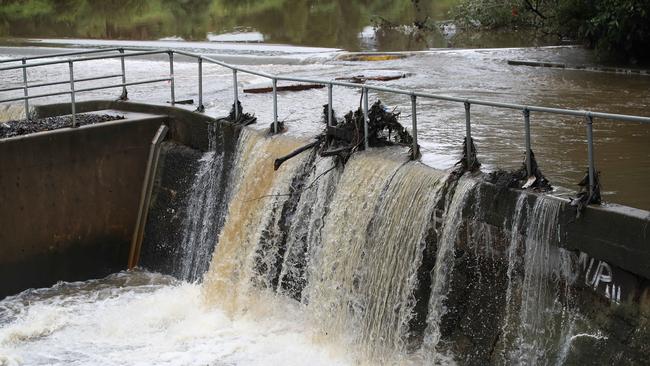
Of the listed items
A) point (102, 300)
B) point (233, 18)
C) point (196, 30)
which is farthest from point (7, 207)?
point (233, 18)

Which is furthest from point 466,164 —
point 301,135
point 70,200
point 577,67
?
point 577,67

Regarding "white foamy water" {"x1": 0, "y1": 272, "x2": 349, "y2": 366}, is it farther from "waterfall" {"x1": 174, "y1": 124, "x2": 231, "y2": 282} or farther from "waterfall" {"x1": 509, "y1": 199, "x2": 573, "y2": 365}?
"waterfall" {"x1": 509, "y1": 199, "x2": 573, "y2": 365}

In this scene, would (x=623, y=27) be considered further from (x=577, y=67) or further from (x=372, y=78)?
(x=372, y=78)

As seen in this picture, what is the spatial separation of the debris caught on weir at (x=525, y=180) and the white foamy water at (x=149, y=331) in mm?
2599

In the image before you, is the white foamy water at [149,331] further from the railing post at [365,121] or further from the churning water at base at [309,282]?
the railing post at [365,121]

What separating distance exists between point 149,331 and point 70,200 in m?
2.91

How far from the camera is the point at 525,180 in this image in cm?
882

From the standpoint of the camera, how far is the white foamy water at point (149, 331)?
10.8 meters

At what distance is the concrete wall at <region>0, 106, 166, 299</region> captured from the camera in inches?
522

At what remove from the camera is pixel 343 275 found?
10539 mm

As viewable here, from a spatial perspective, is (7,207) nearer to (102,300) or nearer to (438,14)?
(102,300)

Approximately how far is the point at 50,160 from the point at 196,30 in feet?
57.5

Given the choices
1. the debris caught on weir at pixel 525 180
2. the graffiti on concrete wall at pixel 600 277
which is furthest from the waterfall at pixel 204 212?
the graffiti on concrete wall at pixel 600 277

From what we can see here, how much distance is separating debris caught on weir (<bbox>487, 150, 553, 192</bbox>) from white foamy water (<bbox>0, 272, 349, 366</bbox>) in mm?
2599
